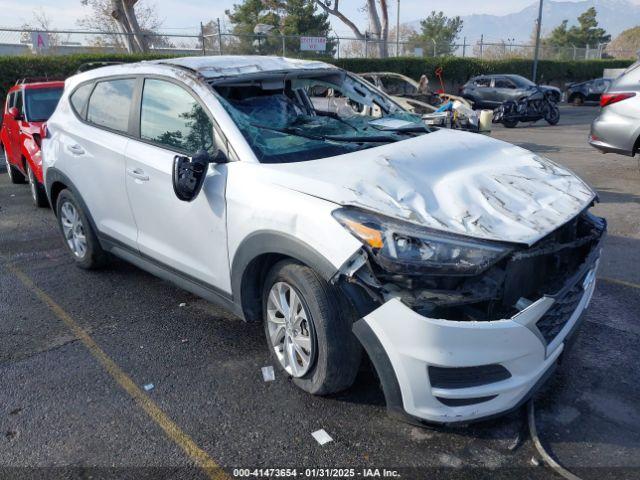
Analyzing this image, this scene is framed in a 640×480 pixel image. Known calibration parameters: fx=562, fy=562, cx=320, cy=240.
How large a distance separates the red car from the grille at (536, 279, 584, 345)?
6692mm

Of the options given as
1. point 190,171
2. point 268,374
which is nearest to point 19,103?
point 190,171

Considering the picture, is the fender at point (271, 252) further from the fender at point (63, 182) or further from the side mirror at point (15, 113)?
the side mirror at point (15, 113)

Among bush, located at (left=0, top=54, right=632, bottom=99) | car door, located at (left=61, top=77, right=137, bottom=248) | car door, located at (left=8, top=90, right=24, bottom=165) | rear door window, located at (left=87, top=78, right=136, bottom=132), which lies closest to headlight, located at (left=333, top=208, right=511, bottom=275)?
car door, located at (left=61, top=77, right=137, bottom=248)

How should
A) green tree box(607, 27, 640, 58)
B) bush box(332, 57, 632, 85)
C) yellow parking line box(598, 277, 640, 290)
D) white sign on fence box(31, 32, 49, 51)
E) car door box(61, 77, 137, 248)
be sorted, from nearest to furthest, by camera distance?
car door box(61, 77, 137, 248), yellow parking line box(598, 277, 640, 290), white sign on fence box(31, 32, 49, 51), bush box(332, 57, 632, 85), green tree box(607, 27, 640, 58)

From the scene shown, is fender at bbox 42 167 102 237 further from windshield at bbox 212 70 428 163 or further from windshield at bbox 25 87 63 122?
windshield at bbox 25 87 63 122

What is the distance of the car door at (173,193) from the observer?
338 cm

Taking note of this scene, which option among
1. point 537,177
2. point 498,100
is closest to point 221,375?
point 537,177

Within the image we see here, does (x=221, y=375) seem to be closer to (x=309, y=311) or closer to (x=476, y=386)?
(x=309, y=311)

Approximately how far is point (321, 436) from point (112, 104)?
3.07 m

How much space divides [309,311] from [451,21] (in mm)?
61570

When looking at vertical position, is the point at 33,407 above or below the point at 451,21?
below

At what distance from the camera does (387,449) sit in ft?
8.91

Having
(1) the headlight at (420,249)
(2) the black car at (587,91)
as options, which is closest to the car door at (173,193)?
(1) the headlight at (420,249)

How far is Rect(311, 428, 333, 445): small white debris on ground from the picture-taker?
2.79 meters
